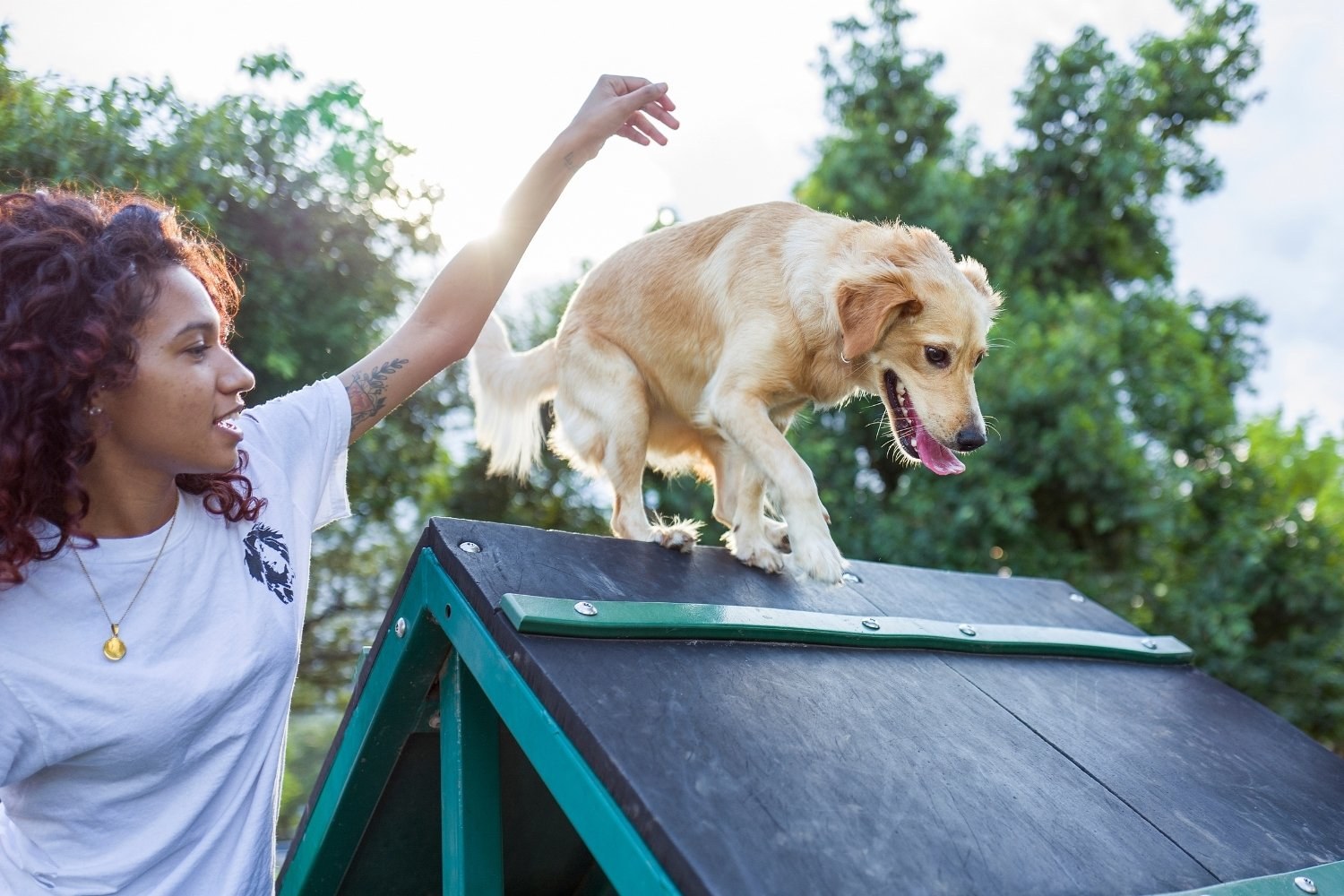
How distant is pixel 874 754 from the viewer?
1812mm

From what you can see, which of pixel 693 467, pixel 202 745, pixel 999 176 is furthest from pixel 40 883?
pixel 999 176

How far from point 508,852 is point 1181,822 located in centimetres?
155

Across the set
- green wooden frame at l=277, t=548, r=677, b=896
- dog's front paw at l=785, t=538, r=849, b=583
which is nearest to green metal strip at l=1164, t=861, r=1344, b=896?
green wooden frame at l=277, t=548, r=677, b=896

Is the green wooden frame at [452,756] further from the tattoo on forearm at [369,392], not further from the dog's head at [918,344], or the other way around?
the dog's head at [918,344]

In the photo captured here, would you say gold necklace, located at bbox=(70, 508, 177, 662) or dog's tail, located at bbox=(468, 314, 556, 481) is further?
dog's tail, located at bbox=(468, 314, 556, 481)

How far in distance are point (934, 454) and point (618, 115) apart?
1254 mm

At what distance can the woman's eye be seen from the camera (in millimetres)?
2836

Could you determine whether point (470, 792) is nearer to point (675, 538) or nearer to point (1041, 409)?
point (675, 538)

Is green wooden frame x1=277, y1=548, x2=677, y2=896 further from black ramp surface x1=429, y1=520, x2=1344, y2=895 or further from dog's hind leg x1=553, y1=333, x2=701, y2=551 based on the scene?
dog's hind leg x1=553, y1=333, x2=701, y2=551

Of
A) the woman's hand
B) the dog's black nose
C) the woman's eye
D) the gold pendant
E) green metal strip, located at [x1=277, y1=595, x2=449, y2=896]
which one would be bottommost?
green metal strip, located at [x1=277, y1=595, x2=449, y2=896]

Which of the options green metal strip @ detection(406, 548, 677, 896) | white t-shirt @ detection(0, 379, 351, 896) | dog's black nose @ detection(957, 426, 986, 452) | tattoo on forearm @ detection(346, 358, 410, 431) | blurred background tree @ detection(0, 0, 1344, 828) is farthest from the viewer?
blurred background tree @ detection(0, 0, 1344, 828)

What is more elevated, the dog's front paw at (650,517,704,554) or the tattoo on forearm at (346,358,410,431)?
the tattoo on forearm at (346,358,410,431)

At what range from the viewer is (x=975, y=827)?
167 centimetres

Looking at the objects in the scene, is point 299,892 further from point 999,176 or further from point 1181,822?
point 999,176
